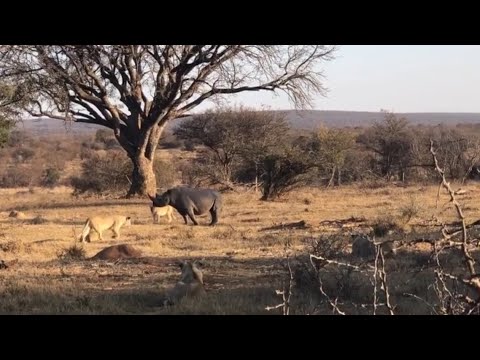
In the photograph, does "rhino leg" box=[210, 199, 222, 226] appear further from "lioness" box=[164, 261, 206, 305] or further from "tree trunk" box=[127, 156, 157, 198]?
"lioness" box=[164, 261, 206, 305]

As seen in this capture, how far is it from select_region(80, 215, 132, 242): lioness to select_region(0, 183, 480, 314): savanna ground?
250 millimetres

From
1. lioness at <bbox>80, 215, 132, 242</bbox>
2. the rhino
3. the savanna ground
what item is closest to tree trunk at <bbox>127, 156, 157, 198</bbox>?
the savanna ground

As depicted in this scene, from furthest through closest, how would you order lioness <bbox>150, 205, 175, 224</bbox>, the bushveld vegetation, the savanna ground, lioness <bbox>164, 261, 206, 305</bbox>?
1. lioness <bbox>150, 205, 175, 224</bbox>
2. lioness <bbox>164, 261, 206, 305</bbox>
3. the savanna ground
4. the bushveld vegetation

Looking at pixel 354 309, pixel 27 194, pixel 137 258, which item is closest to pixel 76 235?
pixel 137 258

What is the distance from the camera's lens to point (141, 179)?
25422mm

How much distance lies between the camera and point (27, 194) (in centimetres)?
3347

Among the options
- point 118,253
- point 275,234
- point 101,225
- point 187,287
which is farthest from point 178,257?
point 187,287

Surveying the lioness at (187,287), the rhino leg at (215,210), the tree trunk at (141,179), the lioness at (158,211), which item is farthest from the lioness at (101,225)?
the tree trunk at (141,179)

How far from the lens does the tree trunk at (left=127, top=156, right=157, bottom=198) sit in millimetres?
25375

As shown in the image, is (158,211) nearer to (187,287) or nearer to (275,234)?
(275,234)

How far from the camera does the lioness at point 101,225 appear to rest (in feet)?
43.8

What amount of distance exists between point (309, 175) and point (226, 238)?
12.3 m
